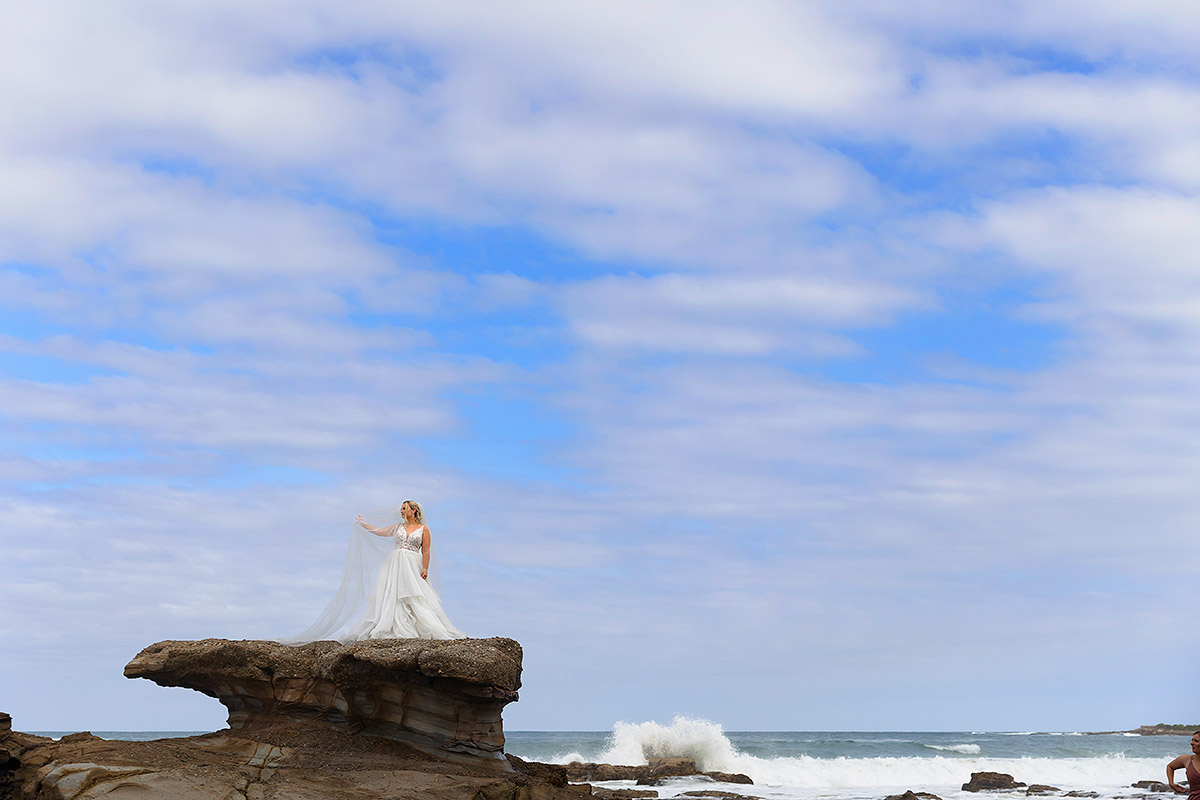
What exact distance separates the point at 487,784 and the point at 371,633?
2982mm

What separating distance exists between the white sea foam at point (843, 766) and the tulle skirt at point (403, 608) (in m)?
25.0

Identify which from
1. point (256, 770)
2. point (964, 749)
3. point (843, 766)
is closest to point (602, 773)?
point (843, 766)

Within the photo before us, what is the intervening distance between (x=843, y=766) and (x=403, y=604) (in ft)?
107

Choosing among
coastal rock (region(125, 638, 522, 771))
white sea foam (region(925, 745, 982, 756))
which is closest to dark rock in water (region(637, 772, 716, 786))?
coastal rock (region(125, 638, 522, 771))

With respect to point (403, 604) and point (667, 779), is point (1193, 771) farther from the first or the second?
point (667, 779)

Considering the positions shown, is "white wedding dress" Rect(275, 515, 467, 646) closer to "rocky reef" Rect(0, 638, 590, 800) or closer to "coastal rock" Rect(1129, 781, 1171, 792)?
"rocky reef" Rect(0, 638, 590, 800)

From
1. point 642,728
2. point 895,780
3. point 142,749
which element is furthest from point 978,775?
point 142,749

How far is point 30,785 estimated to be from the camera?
35.9 feet

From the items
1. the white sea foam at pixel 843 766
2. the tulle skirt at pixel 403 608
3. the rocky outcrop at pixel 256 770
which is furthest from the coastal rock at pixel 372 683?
the white sea foam at pixel 843 766

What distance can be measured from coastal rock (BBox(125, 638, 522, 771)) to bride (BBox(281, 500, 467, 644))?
71 centimetres

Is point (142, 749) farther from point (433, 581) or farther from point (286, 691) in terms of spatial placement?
point (433, 581)

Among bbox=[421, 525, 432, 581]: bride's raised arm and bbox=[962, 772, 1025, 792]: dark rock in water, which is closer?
bbox=[421, 525, 432, 581]: bride's raised arm

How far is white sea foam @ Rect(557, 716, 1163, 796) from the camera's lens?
123 ft

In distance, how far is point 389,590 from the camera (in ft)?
47.6
